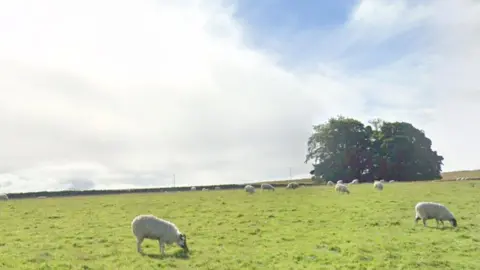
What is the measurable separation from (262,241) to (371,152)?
263 ft

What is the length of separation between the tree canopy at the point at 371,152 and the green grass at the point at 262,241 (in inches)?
2345

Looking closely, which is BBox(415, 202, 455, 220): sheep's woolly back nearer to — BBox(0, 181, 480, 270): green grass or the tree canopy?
BBox(0, 181, 480, 270): green grass

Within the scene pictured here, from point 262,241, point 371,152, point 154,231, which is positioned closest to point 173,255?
point 154,231

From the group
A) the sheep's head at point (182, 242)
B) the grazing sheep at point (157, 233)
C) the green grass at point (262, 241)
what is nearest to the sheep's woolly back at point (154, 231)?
the grazing sheep at point (157, 233)

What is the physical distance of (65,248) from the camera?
22.4m

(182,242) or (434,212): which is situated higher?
(434,212)

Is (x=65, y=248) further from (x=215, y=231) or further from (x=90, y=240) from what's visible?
(x=215, y=231)

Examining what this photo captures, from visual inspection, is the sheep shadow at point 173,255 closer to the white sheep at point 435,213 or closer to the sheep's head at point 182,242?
the sheep's head at point 182,242

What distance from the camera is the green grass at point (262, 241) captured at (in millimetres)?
18734

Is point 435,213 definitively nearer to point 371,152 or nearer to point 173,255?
point 173,255

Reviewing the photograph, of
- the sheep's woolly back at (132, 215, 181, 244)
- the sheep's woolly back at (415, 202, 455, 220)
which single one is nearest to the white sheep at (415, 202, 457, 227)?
the sheep's woolly back at (415, 202, 455, 220)

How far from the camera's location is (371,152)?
326 feet

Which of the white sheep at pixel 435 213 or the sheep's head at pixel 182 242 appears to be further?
the white sheep at pixel 435 213

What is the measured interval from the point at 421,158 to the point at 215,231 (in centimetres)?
7886
